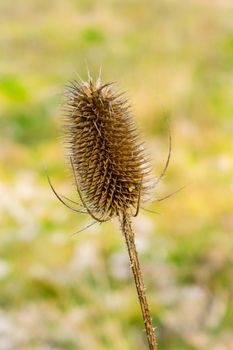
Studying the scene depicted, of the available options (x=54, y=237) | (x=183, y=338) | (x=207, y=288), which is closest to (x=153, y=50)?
(x=54, y=237)

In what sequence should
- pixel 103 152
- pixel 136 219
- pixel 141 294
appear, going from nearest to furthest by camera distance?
1. pixel 141 294
2. pixel 103 152
3. pixel 136 219

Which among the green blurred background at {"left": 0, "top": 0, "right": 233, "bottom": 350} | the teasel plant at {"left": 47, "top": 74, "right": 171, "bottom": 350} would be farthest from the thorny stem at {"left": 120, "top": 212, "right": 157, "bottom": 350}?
the green blurred background at {"left": 0, "top": 0, "right": 233, "bottom": 350}

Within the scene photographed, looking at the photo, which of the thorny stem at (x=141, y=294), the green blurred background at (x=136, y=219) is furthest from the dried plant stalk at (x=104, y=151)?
the green blurred background at (x=136, y=219)

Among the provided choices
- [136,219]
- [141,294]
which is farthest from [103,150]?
[136,219]

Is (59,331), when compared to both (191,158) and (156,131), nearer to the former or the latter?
(191,158)

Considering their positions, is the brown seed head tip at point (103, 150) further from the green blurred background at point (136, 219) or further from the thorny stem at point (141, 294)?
the green blurred background at point (136, 219)

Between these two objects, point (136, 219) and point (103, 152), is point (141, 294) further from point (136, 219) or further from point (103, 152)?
point (136, 219)

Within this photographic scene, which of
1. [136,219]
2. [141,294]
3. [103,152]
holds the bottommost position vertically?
[141,294]
